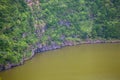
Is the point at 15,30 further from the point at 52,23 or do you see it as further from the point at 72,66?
the point at 52,23

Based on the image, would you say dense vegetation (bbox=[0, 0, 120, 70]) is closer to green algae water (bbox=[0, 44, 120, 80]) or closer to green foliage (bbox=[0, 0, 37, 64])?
green foliage (bbox=[0, 0, 37, 64])

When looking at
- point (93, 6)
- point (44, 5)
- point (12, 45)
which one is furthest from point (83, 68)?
point (93, 6)

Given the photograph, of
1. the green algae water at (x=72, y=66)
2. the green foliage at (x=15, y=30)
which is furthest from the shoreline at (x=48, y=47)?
the green algae water at (x=72, y=66)

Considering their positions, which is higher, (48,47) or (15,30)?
(15,30)

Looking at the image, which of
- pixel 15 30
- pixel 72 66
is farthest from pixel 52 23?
pixel 72 66

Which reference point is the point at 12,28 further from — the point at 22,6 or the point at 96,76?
the point at 96,76

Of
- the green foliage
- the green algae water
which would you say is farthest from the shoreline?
the green algae water
